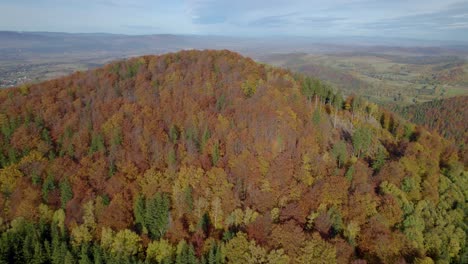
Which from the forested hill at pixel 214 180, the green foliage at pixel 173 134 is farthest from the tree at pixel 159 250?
the green foliage at pixel 173 134

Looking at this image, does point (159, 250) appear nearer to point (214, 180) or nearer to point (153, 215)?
point (153, 215)

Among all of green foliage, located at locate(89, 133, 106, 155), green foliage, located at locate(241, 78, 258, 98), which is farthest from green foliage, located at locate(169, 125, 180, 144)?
green foliage, located at locate(241, 78, 258, 98)

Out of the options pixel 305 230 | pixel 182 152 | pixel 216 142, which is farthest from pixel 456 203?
pixel 182 152

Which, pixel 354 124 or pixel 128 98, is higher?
pixel 128 98

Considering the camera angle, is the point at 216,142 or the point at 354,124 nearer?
the point at 216,142

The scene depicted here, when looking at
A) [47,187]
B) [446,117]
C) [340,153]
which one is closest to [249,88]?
[340,153]

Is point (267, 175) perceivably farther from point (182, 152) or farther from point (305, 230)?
point (182, 152)

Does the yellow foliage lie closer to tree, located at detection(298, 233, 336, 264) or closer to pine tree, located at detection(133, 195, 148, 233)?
pine tree, located at detection(133, 195, 148, 233)
